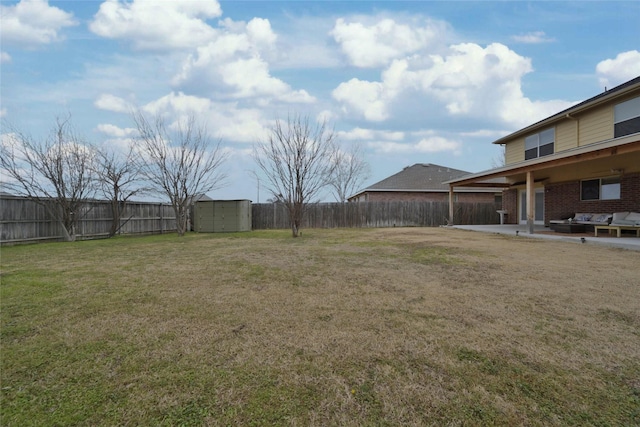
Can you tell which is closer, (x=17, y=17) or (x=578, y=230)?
(x=17, y=17)

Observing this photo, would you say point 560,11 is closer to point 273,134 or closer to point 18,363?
point 273,134

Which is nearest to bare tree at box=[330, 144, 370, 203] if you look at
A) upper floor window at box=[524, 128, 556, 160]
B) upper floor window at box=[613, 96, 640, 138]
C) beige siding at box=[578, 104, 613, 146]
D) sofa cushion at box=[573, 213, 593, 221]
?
upper floor window at box=[524, 128, 556, 160]

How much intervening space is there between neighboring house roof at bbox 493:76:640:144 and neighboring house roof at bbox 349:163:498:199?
844 cm

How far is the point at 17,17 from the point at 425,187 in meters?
22.8

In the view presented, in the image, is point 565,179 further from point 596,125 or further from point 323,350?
point 323,350

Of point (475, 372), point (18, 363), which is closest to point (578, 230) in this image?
point (475, 372)

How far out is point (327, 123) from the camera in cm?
1404

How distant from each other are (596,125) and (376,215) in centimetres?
1101

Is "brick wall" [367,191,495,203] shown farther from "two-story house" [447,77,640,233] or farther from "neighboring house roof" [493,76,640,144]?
"neighboring house roof" [493,76,640,144]

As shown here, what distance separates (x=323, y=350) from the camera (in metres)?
→ 2.66

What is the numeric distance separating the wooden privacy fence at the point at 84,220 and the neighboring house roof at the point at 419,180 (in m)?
14.4

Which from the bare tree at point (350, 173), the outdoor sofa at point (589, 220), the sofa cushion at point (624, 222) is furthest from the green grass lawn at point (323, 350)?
the bare tree at point (350, 173)

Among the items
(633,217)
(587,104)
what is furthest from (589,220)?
(587,104)

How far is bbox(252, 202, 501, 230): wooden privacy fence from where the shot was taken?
19516 millimetres
